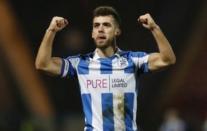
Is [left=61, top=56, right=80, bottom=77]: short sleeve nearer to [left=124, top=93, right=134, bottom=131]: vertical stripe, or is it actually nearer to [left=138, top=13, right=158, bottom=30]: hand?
[left=124, top=93, right=134, bottom=131]: vertical stripe

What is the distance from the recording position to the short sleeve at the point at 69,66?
8.09 metres

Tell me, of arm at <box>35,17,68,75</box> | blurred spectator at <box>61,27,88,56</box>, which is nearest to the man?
arm at <box>35,17,68,75</box>

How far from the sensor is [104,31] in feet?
26.1

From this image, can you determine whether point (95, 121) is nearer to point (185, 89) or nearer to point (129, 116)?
point (129, 116)

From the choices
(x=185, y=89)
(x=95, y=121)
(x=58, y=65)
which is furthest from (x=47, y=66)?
(x=185, y=89)

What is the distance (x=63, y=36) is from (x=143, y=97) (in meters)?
2.30

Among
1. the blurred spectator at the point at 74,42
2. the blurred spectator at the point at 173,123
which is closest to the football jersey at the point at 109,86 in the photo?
the blurred spectator at the point at 173,123

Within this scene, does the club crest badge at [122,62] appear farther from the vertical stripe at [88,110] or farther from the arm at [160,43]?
the vertical stripe at [88,110]

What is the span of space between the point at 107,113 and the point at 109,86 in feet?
0.86

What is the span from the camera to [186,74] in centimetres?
1930

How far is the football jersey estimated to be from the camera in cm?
794

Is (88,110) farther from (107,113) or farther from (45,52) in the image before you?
(45,52)

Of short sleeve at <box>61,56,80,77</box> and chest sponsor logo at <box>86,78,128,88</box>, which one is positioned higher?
Answer: short sleeve at <box>61,56,80,77</box>

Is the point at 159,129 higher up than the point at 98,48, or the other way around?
the point at 98,48
